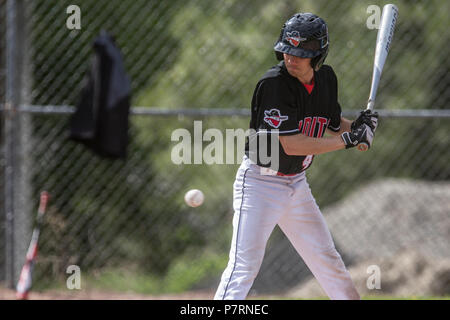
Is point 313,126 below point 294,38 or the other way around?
below

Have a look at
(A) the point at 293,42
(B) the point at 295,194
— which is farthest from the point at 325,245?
(A) the point at 293,42

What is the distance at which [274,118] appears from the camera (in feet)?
11.9

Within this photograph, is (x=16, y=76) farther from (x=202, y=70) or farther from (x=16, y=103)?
(x=202, y=70)

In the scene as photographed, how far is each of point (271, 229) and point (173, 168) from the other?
3.11 metres

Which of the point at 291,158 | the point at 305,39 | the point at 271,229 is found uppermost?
the point at 305,39

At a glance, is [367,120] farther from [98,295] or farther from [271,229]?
[98,295]

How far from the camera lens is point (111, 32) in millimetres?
6629

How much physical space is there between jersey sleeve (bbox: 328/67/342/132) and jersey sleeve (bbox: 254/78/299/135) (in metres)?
0.48

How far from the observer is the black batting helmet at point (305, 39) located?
3656 millimetres

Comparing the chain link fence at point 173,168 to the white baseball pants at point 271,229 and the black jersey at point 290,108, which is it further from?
the black jersey at point 290,108

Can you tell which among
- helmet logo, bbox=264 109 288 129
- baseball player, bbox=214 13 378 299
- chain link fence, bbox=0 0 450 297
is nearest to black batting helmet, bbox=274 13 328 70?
baseball player, bbox=214 13 378 299

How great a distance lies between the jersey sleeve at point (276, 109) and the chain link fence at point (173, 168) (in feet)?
8.79

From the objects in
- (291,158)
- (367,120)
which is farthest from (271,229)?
(367,120)

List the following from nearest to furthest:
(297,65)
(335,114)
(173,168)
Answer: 1. (297,65)
2. (335,114)
3. (173,168)
